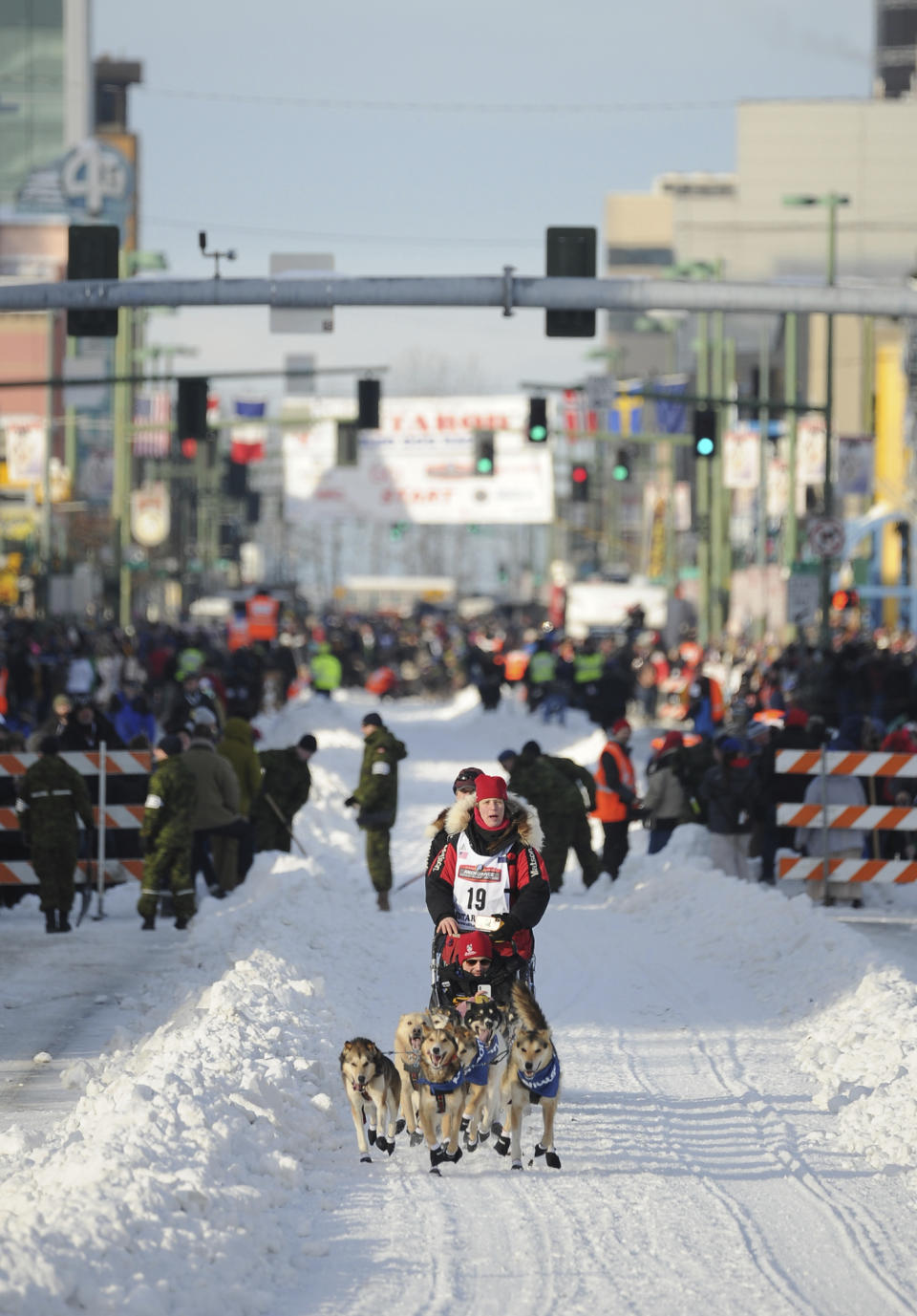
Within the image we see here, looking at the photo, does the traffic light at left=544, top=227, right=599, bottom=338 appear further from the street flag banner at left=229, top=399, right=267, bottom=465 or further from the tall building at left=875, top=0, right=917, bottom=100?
the tall building at left=875, top=0, right=917, bottom=100

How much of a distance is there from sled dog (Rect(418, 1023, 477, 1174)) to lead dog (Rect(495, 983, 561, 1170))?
0.68ft

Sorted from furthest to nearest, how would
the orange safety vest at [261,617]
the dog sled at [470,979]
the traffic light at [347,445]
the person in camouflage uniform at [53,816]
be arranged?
the orange safety vest at [261,617]
the traffic light at [347,445]
the person in camouflage uniform at [53,816]
the dog sled at [470,979]

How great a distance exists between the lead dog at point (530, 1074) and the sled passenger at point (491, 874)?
488mm

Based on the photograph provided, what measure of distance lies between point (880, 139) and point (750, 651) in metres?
69.6

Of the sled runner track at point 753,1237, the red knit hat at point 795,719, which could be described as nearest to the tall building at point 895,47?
the red knit hat at point 795,719

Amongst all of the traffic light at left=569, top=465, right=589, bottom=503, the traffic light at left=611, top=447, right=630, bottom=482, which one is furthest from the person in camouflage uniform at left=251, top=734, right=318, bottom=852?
the traffic light at left=569, top=465, right=589, bottom=503

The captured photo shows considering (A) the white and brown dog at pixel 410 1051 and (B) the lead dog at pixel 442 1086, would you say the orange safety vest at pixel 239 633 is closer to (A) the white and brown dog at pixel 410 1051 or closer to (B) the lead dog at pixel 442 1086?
(A) the white and brown dog at pixel 410 1051

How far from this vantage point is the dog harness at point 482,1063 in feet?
29.3

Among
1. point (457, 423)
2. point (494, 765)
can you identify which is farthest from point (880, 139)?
point (494, 765)

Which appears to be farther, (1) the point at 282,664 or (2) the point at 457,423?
(2) the point at 457,423

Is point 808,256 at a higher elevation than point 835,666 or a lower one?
higher

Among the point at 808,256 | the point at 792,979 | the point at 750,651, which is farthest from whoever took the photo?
the point at 808,256

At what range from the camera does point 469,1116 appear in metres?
9.36

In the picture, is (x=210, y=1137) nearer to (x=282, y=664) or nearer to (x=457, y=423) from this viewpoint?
(x=282, y=664)
